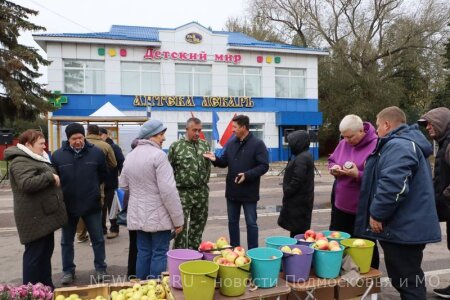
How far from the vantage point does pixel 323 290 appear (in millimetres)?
3404

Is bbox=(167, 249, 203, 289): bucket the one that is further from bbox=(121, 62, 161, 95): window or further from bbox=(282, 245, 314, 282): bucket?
bbox=(121, 62, 161, 95): window

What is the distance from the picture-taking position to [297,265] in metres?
3.26

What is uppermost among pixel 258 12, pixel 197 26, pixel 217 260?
pixel 258 12

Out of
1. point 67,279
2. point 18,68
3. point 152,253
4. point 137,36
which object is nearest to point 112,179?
point 67,279

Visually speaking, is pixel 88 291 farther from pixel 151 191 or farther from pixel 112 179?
pixel 112 179

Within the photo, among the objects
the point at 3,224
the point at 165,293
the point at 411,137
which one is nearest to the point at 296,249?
the point at 165,293

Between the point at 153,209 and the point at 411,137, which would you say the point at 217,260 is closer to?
the point at 153,209

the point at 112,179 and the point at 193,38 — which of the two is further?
the point at 193,38

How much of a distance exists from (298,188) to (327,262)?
149 cm

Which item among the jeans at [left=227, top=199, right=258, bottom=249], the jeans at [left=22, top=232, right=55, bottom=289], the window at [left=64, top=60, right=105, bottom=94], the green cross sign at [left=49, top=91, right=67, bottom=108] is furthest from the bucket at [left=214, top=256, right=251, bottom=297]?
the window at [left=64, top=60, right=105, bottom=94]

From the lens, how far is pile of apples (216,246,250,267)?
3045mm

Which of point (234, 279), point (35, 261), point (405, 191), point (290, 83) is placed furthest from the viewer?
point (290, 83)

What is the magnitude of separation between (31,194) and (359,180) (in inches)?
134

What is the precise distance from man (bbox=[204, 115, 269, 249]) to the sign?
66.8ft
